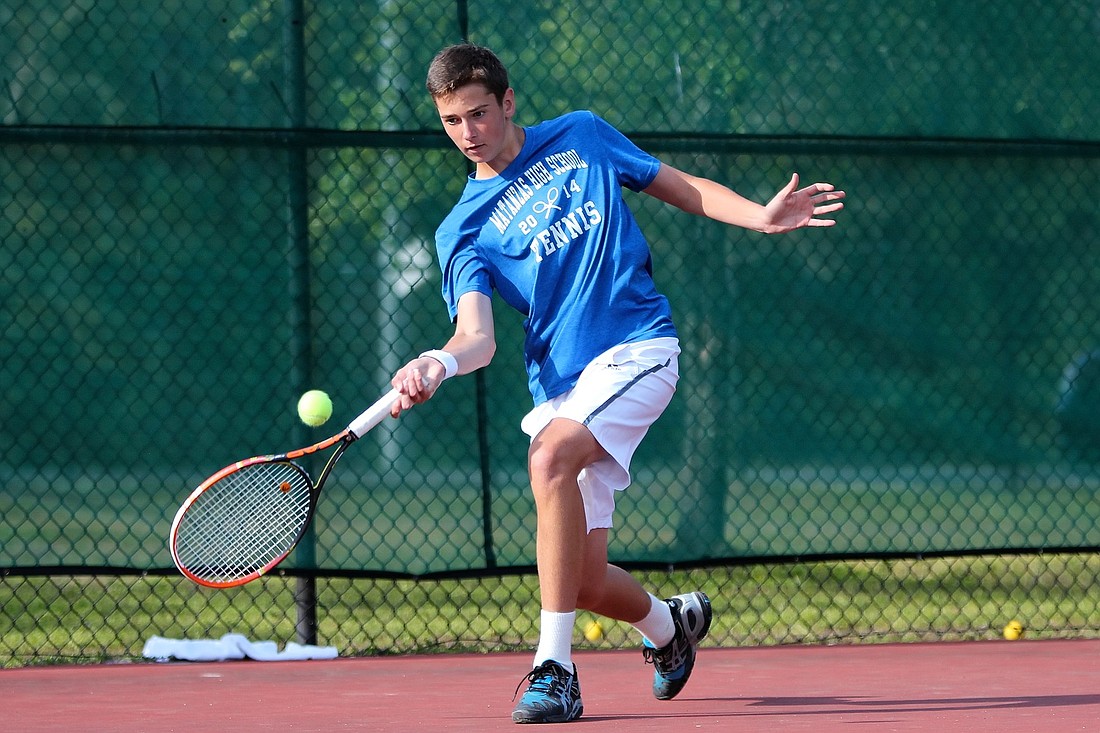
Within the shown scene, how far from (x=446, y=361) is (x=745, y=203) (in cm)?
83

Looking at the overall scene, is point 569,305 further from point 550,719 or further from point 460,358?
point 550,719

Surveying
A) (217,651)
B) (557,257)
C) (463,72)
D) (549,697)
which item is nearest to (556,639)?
(549,697)

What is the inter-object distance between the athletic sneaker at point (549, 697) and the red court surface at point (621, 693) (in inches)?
1.5

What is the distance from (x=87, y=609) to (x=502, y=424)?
6.80ft

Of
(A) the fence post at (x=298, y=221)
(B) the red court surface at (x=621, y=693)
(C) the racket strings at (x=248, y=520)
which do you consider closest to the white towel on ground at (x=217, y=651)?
(B) the red court surface at (x=621, y=693)

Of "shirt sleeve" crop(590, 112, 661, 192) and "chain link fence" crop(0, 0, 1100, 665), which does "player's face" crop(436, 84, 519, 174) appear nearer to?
"shirt sleeve" crop(590, 112, 661, 192)

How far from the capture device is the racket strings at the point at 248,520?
3.36m

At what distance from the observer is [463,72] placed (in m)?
3.28

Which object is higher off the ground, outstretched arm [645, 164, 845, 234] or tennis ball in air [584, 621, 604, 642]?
outstretched arm [645, 164, 845, 234]

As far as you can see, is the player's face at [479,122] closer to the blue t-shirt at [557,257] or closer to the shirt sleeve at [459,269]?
the blue t-shirt at [557,257]

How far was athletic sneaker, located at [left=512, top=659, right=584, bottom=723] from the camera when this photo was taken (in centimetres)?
317

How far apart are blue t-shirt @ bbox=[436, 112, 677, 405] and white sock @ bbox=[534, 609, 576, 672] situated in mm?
513

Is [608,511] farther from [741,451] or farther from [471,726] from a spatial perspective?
[741,451]

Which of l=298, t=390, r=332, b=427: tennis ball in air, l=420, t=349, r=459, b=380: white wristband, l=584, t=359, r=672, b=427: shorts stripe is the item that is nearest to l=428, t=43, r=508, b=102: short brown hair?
l=420, t=349, r=459, b=380: white wristband
